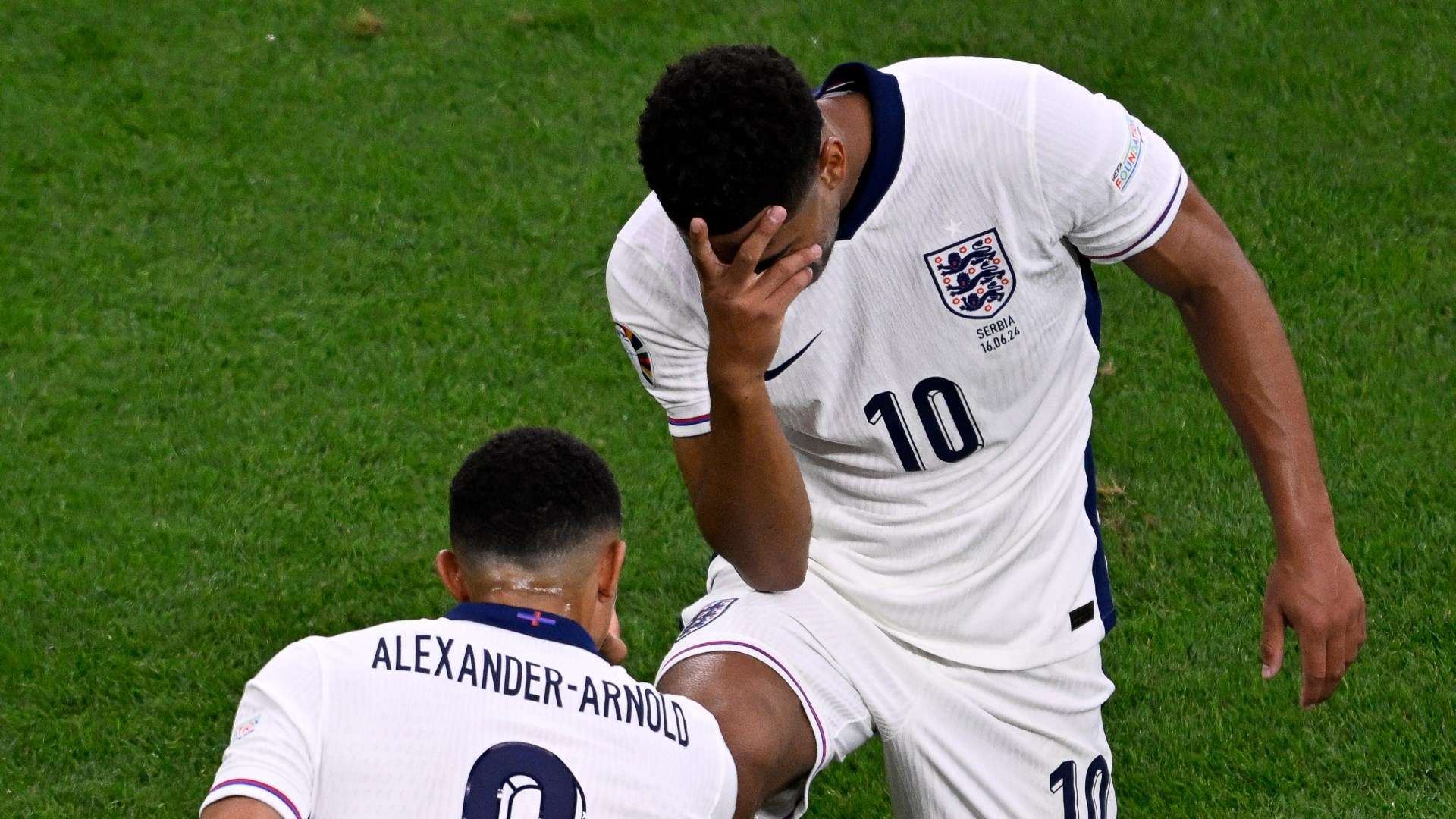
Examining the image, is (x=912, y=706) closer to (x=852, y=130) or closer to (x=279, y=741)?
(x=852, y=130)

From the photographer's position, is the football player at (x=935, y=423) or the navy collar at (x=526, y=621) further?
the football player at (x=935, y=423)

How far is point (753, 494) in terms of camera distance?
3248mm

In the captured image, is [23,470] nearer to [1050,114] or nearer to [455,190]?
[455,190]

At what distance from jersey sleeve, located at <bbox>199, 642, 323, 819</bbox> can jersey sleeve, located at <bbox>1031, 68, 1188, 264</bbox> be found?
164 cm

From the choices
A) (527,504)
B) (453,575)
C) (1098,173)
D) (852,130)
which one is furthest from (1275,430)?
(453,575)

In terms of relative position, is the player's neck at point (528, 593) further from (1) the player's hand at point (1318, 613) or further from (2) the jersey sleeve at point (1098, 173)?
(1) the player's hand at point (1318, 613)

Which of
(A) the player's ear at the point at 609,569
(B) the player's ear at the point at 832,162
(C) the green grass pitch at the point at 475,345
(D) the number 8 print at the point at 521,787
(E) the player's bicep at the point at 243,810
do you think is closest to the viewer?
(E) the player's bicep at the point at 243,810

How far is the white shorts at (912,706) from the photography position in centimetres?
347

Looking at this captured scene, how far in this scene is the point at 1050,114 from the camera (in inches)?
131

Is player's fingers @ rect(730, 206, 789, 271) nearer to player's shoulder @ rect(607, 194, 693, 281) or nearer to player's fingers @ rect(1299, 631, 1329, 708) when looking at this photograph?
player's shoulder @ rect(607, 194, 693, 281)

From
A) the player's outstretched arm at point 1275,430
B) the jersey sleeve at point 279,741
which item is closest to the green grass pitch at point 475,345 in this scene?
the player's outstretched arm at point 1275,430

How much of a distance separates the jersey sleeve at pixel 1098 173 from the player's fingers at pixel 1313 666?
823 millimetres

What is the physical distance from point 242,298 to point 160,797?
95.6 inches

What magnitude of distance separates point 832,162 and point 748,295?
1.07 feet
